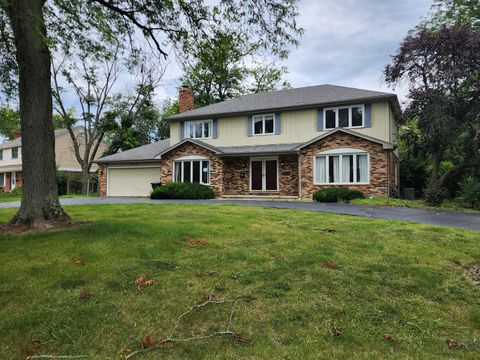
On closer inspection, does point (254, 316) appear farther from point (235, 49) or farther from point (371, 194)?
point (371, 194)

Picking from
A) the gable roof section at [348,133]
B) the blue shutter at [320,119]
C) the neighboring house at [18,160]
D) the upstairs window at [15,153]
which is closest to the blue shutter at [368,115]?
the gable roof section at [348,133]

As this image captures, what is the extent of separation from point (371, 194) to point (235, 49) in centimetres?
1208

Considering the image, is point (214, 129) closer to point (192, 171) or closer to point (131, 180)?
point (192, 171)

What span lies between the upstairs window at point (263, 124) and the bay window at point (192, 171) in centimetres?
371

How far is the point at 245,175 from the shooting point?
71.5 ft

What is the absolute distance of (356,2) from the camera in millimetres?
10211

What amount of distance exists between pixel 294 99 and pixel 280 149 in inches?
151

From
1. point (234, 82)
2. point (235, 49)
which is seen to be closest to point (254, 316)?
point (235, 49)

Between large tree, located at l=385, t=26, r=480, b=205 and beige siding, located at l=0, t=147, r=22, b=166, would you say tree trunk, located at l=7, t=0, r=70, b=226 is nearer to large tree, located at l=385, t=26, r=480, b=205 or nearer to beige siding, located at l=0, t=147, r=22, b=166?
large tree, located at l=385, t=26, r=480, b=205

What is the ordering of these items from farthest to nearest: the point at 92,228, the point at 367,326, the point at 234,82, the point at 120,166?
the point at 234,82 < the point at 120,166 < the point at 92,228 < the point at 367,326

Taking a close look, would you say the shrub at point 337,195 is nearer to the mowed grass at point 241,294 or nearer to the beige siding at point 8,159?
the mowed grass at point 241,294

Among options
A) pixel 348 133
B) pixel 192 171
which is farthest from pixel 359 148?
pixel 192 171

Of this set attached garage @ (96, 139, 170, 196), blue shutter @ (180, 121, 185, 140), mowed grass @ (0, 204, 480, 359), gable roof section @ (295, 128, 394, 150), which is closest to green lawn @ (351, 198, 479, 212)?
gable roof section @ (295, 128, 394, 150)

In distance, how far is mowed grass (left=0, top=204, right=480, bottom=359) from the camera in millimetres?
3250
